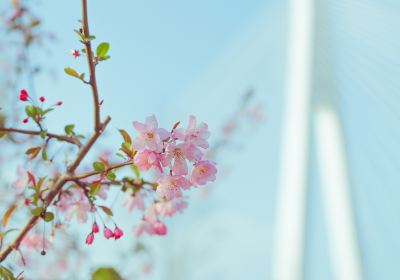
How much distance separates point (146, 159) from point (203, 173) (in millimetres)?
80

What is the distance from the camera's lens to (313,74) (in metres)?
2.65

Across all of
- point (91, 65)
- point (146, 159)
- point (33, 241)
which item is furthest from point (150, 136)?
point (33, 241)

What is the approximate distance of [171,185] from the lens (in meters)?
0.59

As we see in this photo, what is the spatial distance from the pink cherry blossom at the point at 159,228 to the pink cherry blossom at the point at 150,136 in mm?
291

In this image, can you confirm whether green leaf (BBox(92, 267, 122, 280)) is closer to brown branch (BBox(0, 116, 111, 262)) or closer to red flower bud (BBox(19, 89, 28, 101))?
brown branch (BBox(0, 116, 111, 262))

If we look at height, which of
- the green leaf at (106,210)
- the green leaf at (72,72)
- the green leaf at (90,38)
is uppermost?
the green leaf at (90,38)

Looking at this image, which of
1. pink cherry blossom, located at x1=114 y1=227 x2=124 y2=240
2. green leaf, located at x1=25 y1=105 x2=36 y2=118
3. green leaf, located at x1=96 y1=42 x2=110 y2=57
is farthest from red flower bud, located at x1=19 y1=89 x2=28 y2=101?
pink cherry blossom, located at x1=114 y1=227 x2=124 y2=240

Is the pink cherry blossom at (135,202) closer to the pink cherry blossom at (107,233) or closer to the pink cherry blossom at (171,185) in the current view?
the pink cherry blossom at (107,233)

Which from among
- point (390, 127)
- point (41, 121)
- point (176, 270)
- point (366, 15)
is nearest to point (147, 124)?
point (41, 121)

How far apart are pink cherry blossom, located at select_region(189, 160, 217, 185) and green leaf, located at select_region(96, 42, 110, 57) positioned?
0.66 ft

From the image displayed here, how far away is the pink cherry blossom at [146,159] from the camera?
0.57 m

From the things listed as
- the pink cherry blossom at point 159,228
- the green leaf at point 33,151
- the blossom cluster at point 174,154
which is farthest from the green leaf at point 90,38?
the pink cherry blossom at point 159,228

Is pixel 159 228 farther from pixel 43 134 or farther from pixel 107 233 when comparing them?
pixel 43 134

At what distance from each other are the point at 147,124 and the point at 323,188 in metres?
2.32
